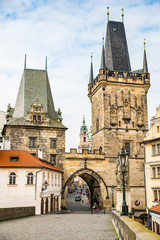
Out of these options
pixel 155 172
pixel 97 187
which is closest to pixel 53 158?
pixel 97 187

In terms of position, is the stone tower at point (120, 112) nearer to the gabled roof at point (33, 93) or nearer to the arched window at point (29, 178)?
the gabled roof at point (33, 93)

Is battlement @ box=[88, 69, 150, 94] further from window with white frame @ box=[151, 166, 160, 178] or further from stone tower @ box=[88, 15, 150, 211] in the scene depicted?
window with white frame @ box=[151, 166, 160, 178]

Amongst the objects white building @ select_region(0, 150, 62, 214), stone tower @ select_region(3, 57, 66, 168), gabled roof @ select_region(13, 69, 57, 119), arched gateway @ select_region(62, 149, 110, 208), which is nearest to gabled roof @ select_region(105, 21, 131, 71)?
gabled roof @ select_region(13, 69, 57, 119)

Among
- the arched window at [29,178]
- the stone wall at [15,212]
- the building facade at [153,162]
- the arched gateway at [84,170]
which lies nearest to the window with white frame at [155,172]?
the building facade at [153,162]

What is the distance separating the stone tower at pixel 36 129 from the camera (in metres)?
39.4

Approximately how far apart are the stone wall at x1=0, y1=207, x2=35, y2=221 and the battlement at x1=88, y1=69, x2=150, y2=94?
23.4m

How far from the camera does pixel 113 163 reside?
41719mm

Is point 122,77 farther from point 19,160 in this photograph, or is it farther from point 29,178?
point 29,178

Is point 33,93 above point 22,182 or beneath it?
above

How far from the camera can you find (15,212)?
24.2m

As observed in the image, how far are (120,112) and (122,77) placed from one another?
5.52 meters

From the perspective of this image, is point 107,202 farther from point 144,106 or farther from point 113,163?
point 144,106

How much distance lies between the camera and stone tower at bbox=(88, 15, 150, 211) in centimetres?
4197

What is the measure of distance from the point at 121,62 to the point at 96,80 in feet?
16.5
